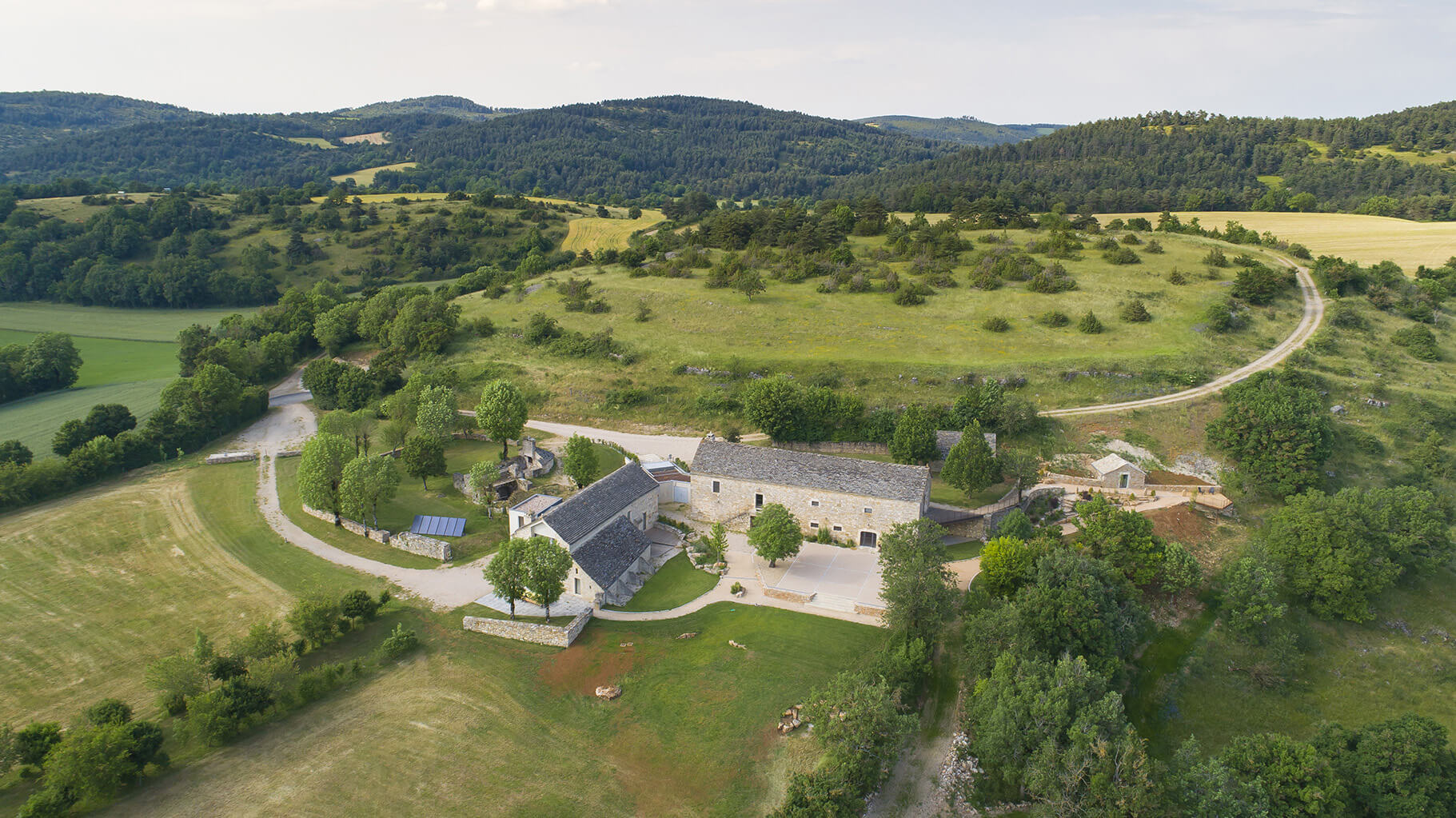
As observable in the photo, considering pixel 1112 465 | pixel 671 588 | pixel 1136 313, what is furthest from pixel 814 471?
pixel 1136 313

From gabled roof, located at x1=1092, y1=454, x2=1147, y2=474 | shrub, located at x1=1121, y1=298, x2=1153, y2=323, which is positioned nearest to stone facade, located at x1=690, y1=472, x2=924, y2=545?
gabled roof, located at x1=1092, y1=454, x2=1147, y2=474

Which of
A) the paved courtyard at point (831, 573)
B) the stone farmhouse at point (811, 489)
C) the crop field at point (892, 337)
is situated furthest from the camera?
the crop field at point (892, 337)

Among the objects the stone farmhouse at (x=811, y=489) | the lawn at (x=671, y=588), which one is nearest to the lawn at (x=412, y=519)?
the lawn at (x=671, y=588)

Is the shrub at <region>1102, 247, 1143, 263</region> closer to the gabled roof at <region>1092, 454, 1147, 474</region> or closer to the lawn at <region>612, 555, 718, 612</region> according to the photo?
the gabled roof at <region>1092, 454, 1147, 474</region>

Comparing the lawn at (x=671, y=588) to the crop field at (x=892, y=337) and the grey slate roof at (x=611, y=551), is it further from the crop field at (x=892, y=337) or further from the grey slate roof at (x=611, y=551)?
the crop field at (x=892, y=337)

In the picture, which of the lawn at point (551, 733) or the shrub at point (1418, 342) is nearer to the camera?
the lawn at point (551, 733)

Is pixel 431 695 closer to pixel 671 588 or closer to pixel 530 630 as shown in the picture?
pixel 530 630
